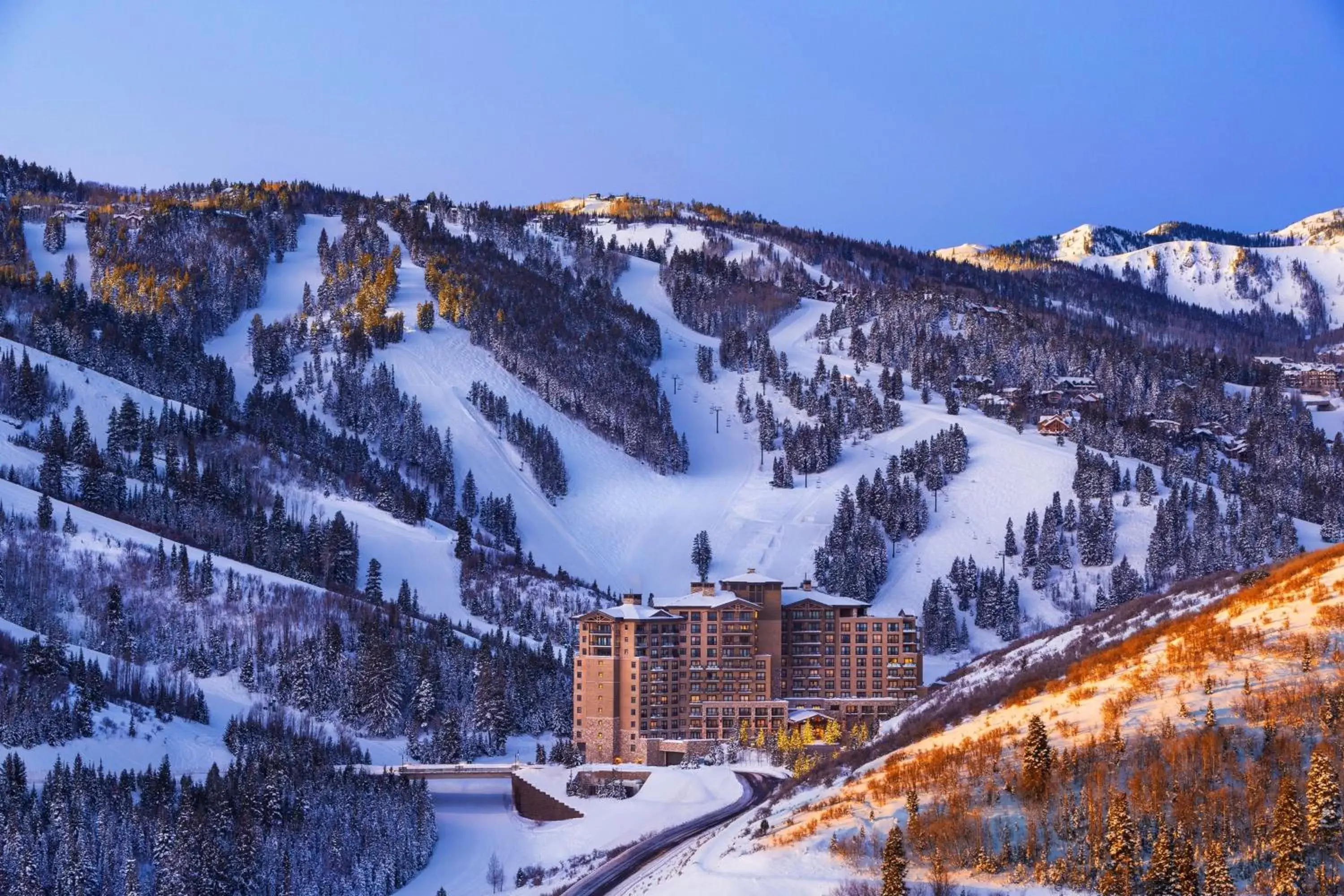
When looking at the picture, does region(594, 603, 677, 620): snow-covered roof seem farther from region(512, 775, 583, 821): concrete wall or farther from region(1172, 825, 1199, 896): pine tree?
Answer: region(1172, 825, 1199, 896): pine tree

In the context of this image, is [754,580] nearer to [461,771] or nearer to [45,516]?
[461,771]

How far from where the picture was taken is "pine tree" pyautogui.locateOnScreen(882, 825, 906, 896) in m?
43.7

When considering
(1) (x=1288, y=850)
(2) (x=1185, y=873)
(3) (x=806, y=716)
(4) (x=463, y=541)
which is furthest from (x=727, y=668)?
(1) (x=1288, y=850)

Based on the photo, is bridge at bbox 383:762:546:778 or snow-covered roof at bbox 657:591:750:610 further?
snow-covered roof at bbox 657:591:750:610

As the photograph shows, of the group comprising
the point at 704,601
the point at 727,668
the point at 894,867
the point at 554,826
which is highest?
the point at 704,601

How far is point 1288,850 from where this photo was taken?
135ft

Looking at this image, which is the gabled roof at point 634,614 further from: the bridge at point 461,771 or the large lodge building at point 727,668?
the bridge at point 461,771

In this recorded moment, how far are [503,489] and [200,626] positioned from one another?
6326 centimetres

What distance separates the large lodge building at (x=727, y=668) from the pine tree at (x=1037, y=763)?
65.7m

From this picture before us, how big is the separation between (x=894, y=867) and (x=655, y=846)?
33441 mm

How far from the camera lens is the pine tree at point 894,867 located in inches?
1720

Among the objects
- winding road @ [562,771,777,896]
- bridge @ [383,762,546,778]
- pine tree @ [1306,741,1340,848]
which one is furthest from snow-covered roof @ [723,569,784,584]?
pine tree @ [1306,741,1340,848]

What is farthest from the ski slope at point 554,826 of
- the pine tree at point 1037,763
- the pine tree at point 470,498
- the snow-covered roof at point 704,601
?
the pine tree at point 470,498

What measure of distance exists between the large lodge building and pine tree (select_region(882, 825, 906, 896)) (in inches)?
2715
